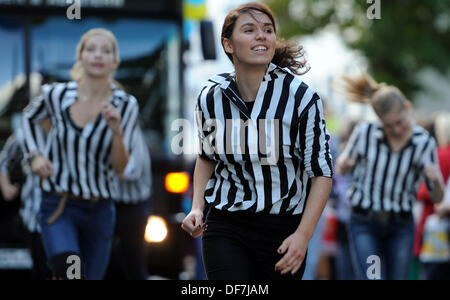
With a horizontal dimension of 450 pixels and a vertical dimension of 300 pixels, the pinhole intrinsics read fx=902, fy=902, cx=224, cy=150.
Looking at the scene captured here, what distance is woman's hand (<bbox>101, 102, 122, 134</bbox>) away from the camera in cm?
516

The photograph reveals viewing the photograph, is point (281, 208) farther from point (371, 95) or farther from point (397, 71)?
point (397, 71)

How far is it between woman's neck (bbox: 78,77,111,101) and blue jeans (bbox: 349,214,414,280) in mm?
2098

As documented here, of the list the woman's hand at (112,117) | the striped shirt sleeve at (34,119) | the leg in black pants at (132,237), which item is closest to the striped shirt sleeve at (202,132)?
the woman's hand at (112,117)

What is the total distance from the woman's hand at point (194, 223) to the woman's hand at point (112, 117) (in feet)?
4.47

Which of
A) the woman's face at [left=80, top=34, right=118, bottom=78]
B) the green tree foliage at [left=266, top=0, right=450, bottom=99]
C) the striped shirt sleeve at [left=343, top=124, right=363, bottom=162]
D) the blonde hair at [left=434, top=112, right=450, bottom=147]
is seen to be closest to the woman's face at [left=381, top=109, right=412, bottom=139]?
the striped shirt sleeve at [left=343, top=124, right=363, bottom=162]

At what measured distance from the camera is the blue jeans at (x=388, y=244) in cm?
620

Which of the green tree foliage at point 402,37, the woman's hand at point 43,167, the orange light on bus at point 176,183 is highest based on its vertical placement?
the green tree foliage at point 402,37

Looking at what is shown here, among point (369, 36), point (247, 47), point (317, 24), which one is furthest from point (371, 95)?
point (317, 24)

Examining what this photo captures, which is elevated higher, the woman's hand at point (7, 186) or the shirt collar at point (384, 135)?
the shirt collar at point (384, 135)

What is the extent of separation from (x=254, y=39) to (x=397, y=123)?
253 centimetres

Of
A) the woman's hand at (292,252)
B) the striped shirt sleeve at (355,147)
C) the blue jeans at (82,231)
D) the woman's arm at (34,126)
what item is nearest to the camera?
the woman's hand at (292,252)

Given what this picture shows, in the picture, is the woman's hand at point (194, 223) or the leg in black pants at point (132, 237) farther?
the leg in black pants at point (132, 237)

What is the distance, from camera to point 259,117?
386 centimetres

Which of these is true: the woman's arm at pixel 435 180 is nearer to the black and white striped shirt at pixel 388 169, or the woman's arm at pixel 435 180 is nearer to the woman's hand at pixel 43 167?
the black and white striped shirt at pixel 388 169
